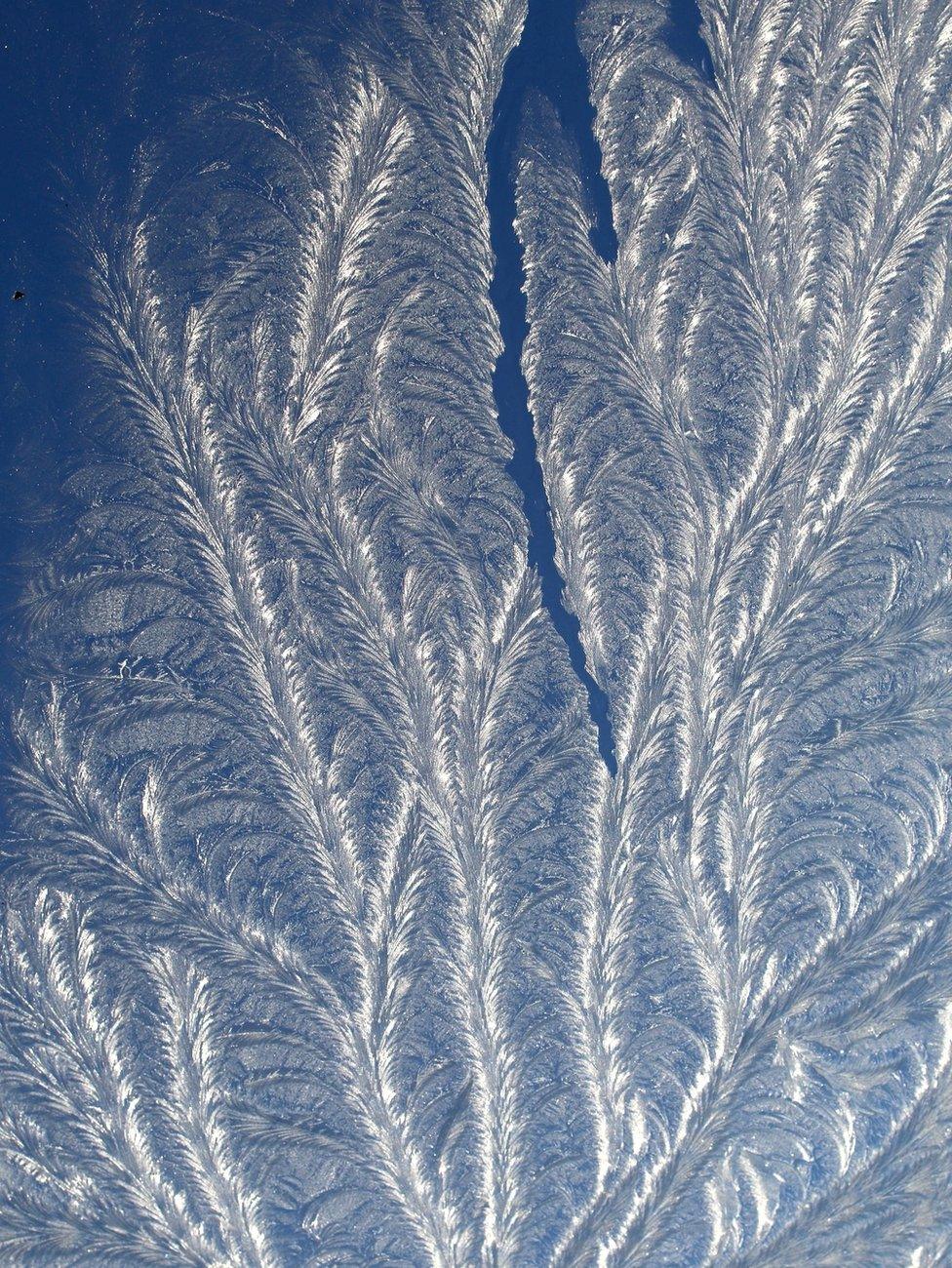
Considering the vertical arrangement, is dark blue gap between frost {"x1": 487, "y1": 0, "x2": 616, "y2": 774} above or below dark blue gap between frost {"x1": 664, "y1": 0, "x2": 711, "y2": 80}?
below

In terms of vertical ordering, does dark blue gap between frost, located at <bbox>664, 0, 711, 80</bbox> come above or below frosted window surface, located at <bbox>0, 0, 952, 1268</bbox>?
above

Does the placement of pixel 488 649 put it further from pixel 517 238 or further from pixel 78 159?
pixel 78 159

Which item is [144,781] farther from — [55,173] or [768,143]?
[768,143]

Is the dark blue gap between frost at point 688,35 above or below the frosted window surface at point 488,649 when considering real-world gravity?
above

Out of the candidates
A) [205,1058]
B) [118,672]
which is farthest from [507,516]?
[205,1058]

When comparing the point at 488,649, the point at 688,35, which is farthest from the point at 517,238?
the point at 488,649

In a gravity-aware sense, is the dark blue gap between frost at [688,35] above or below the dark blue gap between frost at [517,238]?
above
